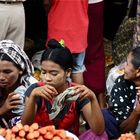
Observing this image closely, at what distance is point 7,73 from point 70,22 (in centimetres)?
109

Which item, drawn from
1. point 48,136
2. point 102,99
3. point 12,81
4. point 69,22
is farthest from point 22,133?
point 102,99

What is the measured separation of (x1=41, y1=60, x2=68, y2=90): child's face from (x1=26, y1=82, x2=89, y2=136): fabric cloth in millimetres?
170

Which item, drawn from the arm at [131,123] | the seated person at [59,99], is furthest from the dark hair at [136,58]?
the seated person at [59,99]

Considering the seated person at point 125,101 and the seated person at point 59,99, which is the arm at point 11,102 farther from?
the seated person at point 125,101

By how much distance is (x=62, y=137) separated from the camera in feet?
10.9

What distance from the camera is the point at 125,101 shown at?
3.92 meters

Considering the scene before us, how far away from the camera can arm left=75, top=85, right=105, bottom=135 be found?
3443 millimetres

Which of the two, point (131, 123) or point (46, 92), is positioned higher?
point (46, 92)

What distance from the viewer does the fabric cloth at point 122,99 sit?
12.8ft

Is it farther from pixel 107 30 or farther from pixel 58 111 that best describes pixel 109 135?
pixel 107 30

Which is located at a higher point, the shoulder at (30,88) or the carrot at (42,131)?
the shoulder at (30,88)

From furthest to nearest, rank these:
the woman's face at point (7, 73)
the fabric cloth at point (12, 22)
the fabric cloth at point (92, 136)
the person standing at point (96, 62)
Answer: the person standing at point (96, 62), the fabric cloth at point (12, 22), the woman's face at point (7, 73), the fabric cloth at point (92, 136)

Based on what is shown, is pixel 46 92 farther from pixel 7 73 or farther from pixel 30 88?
Result: pixel 7 73

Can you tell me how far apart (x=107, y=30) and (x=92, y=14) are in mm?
1535
